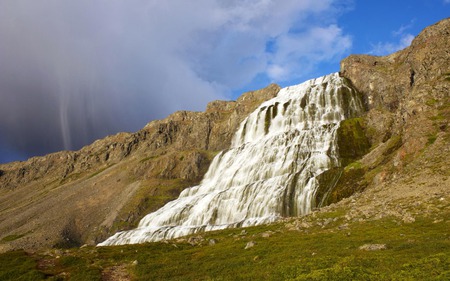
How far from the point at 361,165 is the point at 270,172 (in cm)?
2165

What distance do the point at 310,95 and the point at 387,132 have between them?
4095cm

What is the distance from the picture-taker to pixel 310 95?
126625 mm

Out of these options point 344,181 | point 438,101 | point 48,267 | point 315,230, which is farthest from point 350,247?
point 438,101

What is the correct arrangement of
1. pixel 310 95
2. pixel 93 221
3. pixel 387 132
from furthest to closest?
pixel 310 95 → pixel 93 221 → pixel 387 132

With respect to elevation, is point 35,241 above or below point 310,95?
below

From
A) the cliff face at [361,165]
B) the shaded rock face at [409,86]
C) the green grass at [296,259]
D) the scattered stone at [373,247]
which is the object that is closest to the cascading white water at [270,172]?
the cliff face at [361,165]

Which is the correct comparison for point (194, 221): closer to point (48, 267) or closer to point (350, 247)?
point (48, 267)

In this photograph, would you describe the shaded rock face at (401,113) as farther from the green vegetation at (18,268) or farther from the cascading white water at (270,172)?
the green vegetation at (18,268)

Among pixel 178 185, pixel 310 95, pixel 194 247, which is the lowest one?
pixel 194 247

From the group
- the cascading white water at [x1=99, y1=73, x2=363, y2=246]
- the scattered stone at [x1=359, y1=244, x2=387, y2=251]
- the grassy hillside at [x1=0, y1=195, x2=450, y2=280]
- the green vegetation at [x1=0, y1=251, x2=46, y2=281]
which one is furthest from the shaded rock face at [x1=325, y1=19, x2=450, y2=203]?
the green vegetation at [x1=0, y1=251, x2=46, y2=281]

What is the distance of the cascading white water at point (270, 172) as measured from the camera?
223 ft

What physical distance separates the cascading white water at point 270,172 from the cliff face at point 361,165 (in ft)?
17.9

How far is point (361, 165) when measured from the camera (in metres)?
71.2

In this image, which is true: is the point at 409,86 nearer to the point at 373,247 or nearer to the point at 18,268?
the point at 373,247
